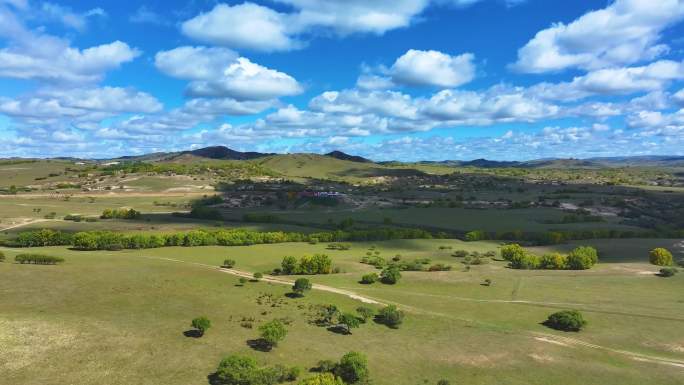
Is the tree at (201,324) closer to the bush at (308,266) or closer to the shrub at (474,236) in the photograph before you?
the bush at (308,266)

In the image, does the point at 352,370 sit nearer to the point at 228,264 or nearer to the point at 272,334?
the point at 272,334

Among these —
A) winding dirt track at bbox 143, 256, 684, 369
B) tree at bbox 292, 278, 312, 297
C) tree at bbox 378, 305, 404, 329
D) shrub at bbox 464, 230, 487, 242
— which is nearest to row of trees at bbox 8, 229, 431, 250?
shrub at bbox 464, 230, 487, 242

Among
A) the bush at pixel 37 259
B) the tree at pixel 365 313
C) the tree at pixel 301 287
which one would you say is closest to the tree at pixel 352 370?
the tree at pixel 365 313

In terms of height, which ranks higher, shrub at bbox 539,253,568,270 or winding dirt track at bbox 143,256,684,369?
shrub at bbox 539,253,568,270

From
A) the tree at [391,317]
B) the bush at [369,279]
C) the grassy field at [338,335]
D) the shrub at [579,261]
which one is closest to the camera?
the grassy field at [338,335]

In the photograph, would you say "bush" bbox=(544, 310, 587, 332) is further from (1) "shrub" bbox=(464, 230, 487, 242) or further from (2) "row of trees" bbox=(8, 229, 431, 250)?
(1) "shrub" bbox=(464, 230, 487, 242)

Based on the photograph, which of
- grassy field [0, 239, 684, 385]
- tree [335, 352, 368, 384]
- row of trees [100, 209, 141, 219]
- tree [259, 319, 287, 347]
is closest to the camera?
tree [335, 352, 368, 384]

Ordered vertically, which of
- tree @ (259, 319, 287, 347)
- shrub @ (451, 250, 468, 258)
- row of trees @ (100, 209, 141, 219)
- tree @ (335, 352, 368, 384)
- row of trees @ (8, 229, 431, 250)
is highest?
row of trees @ (100, 209, 141, 219)
